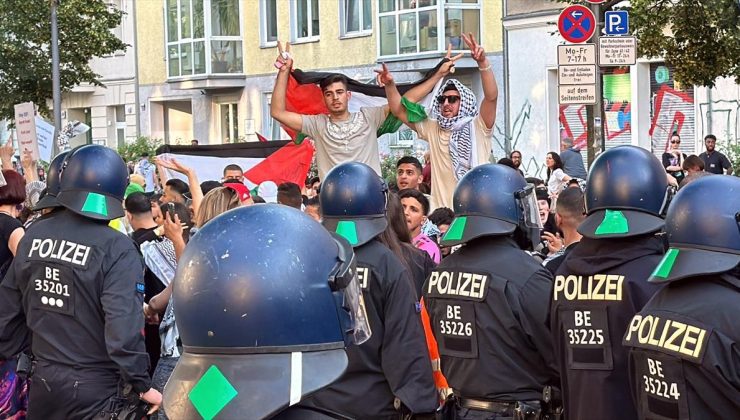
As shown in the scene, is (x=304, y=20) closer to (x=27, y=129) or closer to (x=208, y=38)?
(x=208, y=38)

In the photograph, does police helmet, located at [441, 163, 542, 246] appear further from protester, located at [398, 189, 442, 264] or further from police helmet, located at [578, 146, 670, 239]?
protester, located at [398, 189, 442, 264]

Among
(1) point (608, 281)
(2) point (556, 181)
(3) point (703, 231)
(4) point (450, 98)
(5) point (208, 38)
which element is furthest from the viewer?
(5) point (208, 38)

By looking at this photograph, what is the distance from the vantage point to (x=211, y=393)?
261 cm

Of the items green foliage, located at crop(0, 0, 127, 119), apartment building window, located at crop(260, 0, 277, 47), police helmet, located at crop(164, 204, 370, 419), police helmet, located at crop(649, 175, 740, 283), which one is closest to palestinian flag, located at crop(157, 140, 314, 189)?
police helmet, located at crop(649, 175, 740, 283)

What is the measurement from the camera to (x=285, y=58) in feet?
32.4

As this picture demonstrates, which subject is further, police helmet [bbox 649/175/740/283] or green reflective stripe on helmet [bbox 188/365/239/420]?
police helmet [bbox 649/175/740/283]

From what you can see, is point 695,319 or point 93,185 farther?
point 93,185

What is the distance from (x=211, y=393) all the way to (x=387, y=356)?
122 inches

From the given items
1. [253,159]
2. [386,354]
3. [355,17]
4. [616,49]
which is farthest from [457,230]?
[355,17]

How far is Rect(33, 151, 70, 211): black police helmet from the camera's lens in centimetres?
638

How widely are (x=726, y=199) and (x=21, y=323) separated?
401 centimetres

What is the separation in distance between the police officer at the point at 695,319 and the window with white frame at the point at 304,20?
102 ft

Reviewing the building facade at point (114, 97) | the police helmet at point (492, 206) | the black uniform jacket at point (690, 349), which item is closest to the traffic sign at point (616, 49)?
the police helmet at point (492, 206)

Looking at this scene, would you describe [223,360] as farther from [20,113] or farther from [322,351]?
[20,113]
